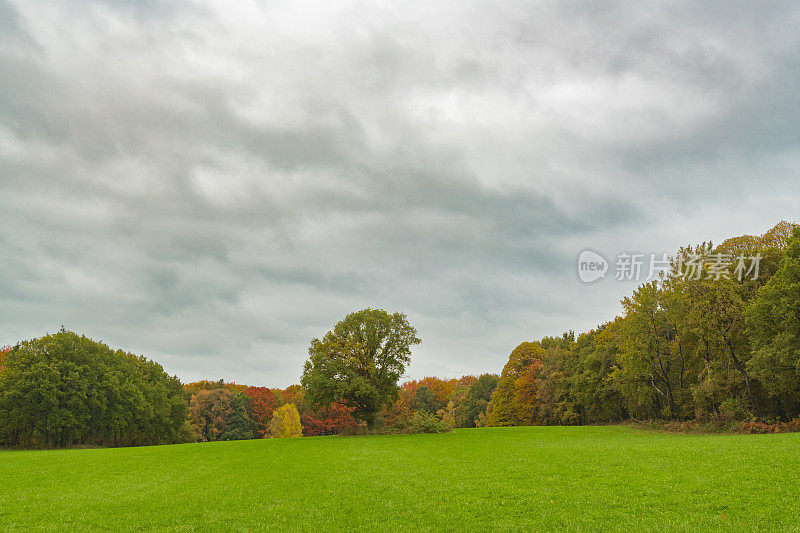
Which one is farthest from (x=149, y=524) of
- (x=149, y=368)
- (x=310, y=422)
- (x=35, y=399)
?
(x=310, y=422)

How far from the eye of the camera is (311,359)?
5475 centimetres

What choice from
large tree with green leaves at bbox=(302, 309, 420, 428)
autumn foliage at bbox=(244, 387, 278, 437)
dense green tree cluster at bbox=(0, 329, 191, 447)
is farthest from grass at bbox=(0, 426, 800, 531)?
autumn foliage at bbox=(244, 387, 278, 437)

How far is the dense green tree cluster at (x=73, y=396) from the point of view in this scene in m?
59.8

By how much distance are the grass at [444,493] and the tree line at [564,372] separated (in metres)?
17.4

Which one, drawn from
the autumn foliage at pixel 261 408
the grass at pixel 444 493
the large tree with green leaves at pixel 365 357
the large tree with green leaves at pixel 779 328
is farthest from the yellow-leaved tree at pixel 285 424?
the large tree with green leaves at pixel 779 328

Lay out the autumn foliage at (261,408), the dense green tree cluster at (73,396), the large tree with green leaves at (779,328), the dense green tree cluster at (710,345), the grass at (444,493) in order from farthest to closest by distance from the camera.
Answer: the autumn foliage at (261,408) < the dense green tree cluster at (73,396) < the dense green tree cluster at (710,345) < the large tree with green leaves at (779,328) < the grass at (444,493)

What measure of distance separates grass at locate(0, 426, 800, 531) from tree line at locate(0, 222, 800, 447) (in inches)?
685

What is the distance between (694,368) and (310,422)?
8275 cm

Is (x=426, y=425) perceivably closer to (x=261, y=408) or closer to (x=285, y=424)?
(x=285, y=424)

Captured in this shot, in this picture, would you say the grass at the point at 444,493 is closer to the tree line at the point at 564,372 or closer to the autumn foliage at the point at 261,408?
the tree line at the point at 564,372

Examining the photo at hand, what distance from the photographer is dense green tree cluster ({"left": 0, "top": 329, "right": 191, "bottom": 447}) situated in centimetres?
5975

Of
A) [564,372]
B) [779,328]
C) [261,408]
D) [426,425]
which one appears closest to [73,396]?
[426,425]

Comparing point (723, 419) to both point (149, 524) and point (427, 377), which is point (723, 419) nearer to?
point (149, 524)

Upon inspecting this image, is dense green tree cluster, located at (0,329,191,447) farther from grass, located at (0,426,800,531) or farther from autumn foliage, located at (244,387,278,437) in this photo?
grass, located at (0,426,800,531)
